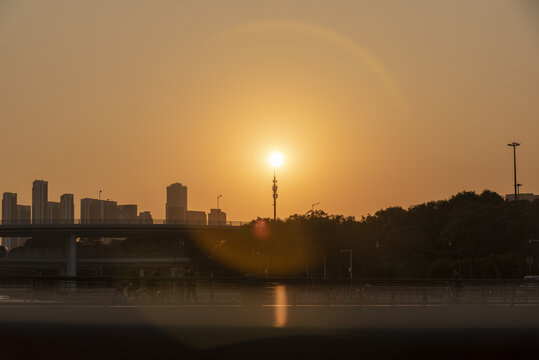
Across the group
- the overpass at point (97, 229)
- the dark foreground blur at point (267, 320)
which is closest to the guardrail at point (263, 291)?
the dark foreground blur at point (267, 320)

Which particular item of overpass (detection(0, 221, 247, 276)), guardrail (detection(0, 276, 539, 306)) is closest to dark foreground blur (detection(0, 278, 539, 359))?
guardrail (detection(0, 276, 539, 306))

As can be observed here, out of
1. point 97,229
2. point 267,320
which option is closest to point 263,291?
point 267,320

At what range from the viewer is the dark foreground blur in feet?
77.8

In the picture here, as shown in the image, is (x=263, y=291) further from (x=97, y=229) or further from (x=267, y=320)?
(x=97, y=229)

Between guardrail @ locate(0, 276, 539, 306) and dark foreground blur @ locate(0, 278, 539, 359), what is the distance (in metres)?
0.06

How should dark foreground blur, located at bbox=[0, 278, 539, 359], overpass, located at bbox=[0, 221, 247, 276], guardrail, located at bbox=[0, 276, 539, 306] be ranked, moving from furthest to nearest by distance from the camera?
1. overpass, located at bbox=[0, 221, 247, 276]
2. guardrail, located at bbox=[0, 276, 539, 306]
3. dark foreground blur, located at bbox=[0, 278, 539, 359]

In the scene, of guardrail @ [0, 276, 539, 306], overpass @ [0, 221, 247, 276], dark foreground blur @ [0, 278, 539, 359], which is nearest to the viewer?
dark foreground blur @ [0, 278, 539, 359]

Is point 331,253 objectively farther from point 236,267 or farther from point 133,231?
point 133,231

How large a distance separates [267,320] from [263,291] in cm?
792

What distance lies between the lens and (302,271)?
419ft

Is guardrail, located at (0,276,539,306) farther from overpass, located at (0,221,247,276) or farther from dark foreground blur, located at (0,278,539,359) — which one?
overpass, located at (0,221,247,276)

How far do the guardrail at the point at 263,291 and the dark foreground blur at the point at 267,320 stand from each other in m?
0.06

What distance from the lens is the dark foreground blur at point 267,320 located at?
23719 mm

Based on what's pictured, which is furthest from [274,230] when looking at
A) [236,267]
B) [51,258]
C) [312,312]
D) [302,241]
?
[312,312]
